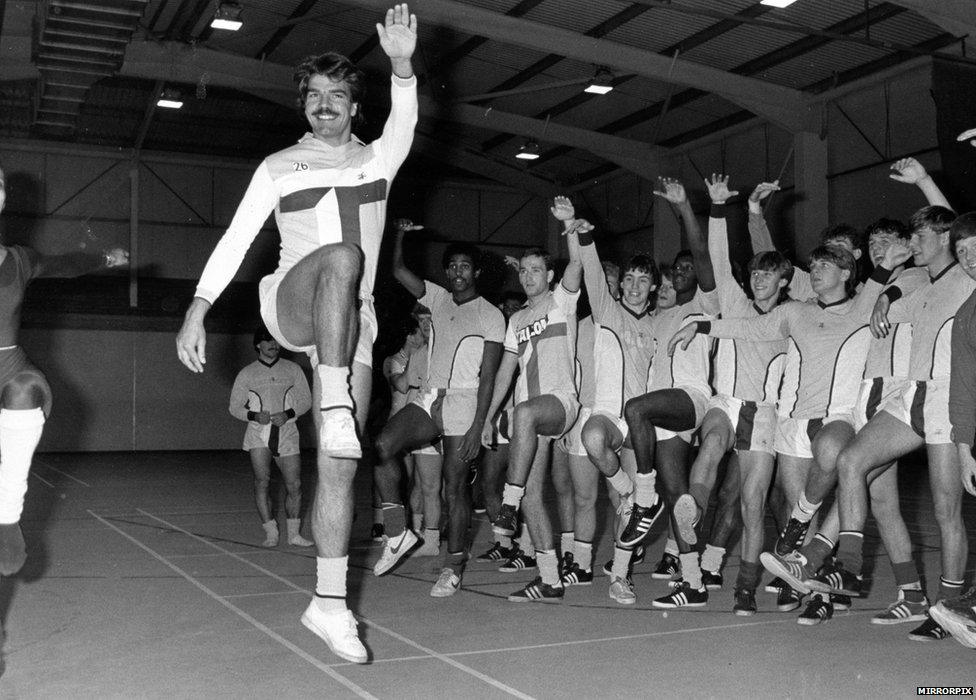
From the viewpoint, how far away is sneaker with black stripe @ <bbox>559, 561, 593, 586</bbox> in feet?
22.8

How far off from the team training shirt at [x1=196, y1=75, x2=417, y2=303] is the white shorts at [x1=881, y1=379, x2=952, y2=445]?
2943 mm

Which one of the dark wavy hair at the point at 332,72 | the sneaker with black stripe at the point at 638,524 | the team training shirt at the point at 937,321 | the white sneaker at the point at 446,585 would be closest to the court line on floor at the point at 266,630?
the white sneaker at the point at 446,585

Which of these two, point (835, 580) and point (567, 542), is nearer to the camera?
point (835, 580)

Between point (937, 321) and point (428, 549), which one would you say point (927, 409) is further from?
point (428, 549)

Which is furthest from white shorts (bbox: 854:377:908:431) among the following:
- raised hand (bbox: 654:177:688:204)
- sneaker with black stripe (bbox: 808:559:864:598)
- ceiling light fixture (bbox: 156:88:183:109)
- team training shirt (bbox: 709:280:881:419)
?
ceiling light fixture (bbox: 156:88:183:109)

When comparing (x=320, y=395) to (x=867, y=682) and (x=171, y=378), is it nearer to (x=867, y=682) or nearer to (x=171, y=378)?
(x=867, y=682)

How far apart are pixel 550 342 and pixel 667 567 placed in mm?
1953

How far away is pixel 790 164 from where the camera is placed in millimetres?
19516

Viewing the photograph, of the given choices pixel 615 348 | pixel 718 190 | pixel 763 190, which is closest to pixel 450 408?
pixel 615 348

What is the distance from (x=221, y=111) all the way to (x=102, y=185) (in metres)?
3.58

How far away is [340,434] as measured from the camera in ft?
13.4

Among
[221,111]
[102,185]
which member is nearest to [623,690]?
[221,111]
